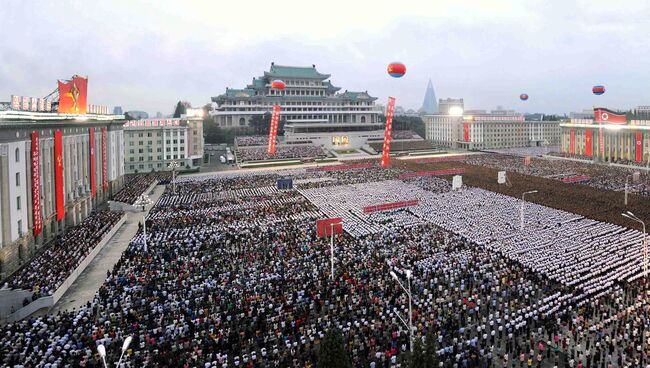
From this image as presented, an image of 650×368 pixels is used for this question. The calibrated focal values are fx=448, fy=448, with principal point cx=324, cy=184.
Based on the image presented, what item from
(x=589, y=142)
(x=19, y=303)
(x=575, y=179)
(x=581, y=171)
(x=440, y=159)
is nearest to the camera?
(x=19, y=303)

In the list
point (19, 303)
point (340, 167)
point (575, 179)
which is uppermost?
point (340, 167)

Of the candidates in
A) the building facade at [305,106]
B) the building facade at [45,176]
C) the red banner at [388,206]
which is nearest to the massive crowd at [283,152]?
the building facade at [305,106]

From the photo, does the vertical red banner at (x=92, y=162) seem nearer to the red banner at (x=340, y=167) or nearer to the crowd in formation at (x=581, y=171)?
the red banner at (x=340, y=167)

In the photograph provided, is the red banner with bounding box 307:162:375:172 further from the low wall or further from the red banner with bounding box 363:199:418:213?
the low wall

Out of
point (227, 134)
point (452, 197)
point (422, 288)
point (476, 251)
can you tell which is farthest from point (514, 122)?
point (422, 288)

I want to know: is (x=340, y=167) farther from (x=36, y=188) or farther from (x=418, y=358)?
(x=418, y=358)

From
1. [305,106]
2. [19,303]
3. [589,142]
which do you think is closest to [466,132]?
[589,142]
